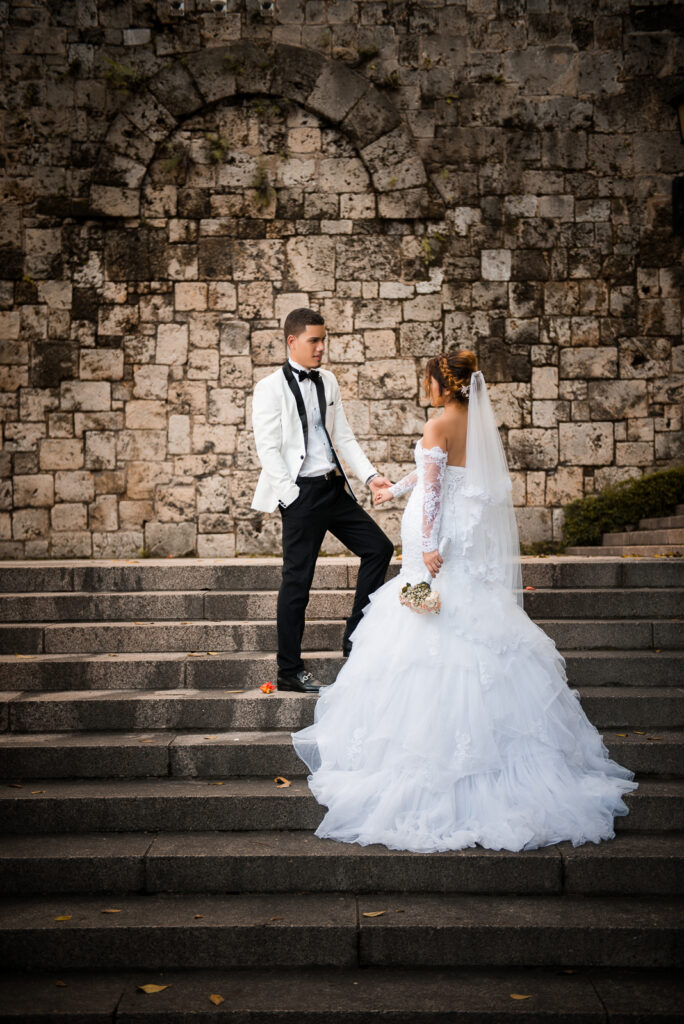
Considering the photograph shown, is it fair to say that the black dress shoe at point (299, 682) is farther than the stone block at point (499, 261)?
No

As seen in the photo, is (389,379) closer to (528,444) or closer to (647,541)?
(528,444)

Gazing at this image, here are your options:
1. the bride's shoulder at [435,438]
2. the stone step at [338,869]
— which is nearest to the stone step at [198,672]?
the stone step at [338,869]

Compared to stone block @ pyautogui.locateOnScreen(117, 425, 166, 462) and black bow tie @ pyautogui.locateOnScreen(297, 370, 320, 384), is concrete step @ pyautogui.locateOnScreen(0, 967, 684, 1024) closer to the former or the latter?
black bow tie @ pyautogui.locateOnScreen(297, 370, 320, 384)

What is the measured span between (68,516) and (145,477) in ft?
3.06

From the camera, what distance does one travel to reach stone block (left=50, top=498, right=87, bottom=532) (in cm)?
897

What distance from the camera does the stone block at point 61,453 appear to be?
8953 millimetres

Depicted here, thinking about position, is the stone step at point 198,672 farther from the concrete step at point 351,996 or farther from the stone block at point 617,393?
the stone block at point 617,393

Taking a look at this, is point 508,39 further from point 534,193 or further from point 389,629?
point 389,629

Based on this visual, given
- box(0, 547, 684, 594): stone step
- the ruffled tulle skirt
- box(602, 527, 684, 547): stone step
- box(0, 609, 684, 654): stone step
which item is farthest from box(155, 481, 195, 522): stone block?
the ruffled tulle skirt

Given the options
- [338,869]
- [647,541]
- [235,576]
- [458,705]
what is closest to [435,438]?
[458,705]

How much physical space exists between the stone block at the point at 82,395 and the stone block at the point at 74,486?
709mm

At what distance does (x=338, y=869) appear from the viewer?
3605 mm

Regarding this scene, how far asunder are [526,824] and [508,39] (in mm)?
8710

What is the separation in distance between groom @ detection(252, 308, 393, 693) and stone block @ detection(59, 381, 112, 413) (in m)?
4.79
